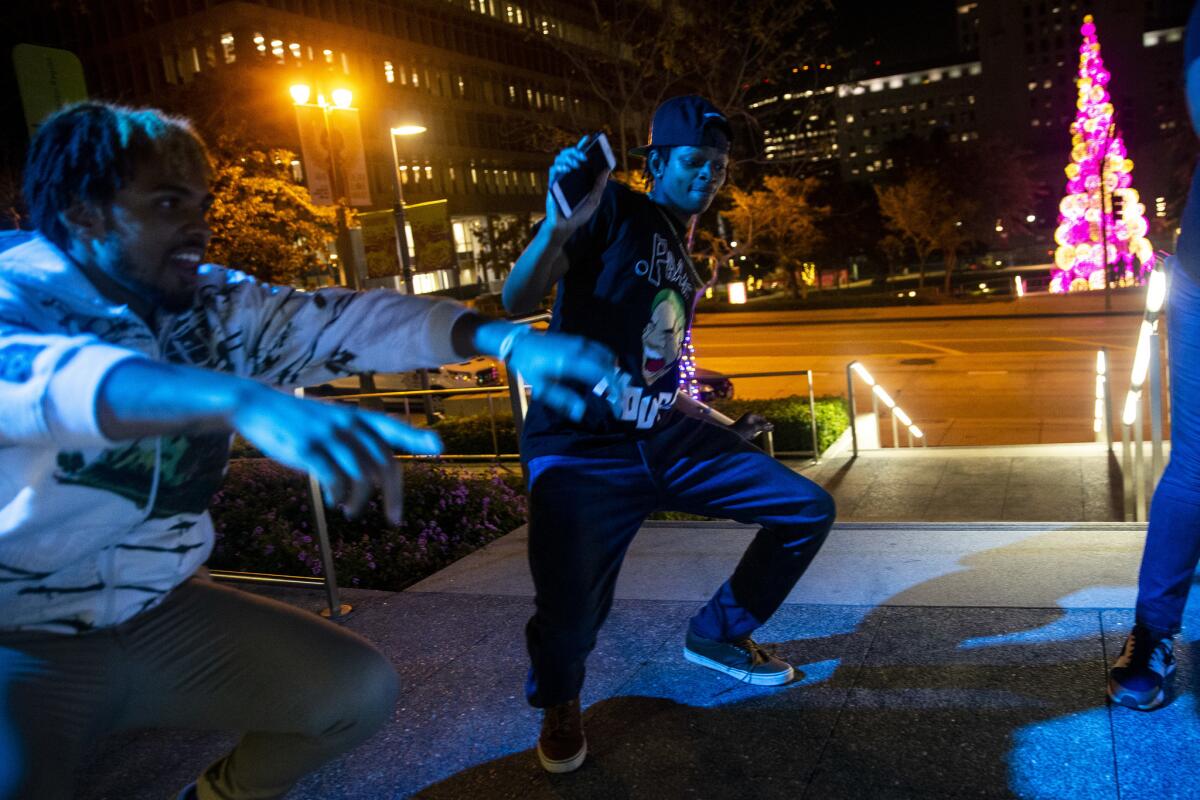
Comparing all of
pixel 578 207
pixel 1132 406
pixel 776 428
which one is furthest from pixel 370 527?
pixel 776 428

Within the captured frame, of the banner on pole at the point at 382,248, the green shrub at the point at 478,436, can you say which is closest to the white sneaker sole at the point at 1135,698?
the green shrub at the point at 478,436

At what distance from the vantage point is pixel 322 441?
3.90ft

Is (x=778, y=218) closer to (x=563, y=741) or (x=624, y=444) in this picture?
(x=624, y=444)

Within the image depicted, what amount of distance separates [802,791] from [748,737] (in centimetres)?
31

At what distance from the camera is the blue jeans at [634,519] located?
2.59m

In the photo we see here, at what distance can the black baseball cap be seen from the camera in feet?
9.17

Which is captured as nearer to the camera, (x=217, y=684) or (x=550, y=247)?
(x=217, y=684)

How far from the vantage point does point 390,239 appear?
14.9 meters

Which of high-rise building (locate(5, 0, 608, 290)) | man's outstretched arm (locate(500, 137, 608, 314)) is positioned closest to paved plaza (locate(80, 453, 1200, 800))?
man's outstretched arm (locate(500, 137, 608, 314))

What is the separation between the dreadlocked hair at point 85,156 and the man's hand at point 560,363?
0.68 meters

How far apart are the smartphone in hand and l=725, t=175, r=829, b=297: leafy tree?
16523mm

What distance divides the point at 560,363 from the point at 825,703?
1.75 m

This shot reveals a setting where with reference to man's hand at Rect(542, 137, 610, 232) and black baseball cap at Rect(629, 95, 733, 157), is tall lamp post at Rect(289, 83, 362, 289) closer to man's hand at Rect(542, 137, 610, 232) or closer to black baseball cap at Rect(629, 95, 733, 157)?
black baseball cap at Rect(629, 95, 733, 157)

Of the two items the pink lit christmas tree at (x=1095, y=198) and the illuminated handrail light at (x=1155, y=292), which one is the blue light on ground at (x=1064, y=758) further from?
the pink lit christmas tree at (x=1095, y=198)
